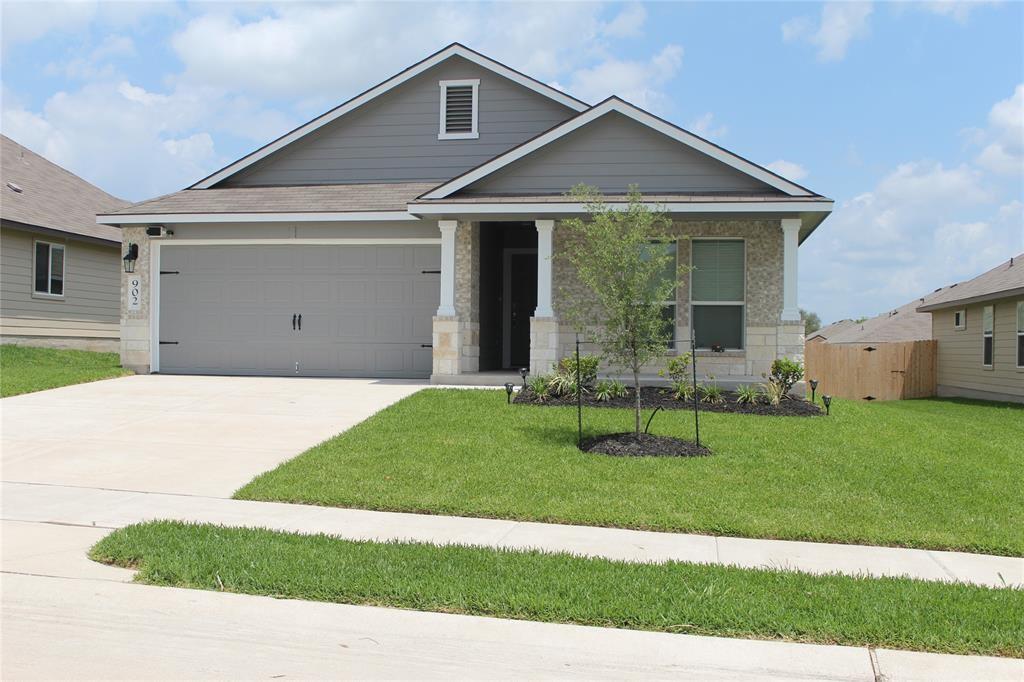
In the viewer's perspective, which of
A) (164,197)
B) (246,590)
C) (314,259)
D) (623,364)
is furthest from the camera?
(164,197)

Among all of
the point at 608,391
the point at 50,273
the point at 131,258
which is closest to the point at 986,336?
the point at 608,391

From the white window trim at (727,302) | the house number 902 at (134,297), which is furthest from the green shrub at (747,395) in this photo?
the house number 902 at (134,297)

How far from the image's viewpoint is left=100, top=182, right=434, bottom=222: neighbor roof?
15.8 m

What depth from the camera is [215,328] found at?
16.3 m

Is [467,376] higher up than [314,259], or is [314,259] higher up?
[314,259]

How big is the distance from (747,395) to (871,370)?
12.9m

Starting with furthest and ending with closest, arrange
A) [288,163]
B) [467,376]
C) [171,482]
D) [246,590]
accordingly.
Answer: [288,163]
[467,376]
[171,482]
[246,590]

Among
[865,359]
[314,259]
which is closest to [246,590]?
[314,259]

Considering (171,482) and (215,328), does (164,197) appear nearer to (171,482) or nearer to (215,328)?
(215,328)

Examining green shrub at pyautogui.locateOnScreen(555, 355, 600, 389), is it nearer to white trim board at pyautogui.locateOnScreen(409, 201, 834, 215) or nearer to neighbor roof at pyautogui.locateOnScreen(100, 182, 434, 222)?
white trim board at pyautogui.locateOnScreen(409, 201, 834, 215)

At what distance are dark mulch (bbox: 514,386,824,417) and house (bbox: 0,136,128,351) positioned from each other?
563 inches

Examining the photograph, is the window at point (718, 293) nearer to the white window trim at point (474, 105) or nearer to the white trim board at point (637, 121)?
the white trim board at point (637, 121)

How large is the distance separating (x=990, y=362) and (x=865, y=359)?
124 inches

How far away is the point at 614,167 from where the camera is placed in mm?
14602
